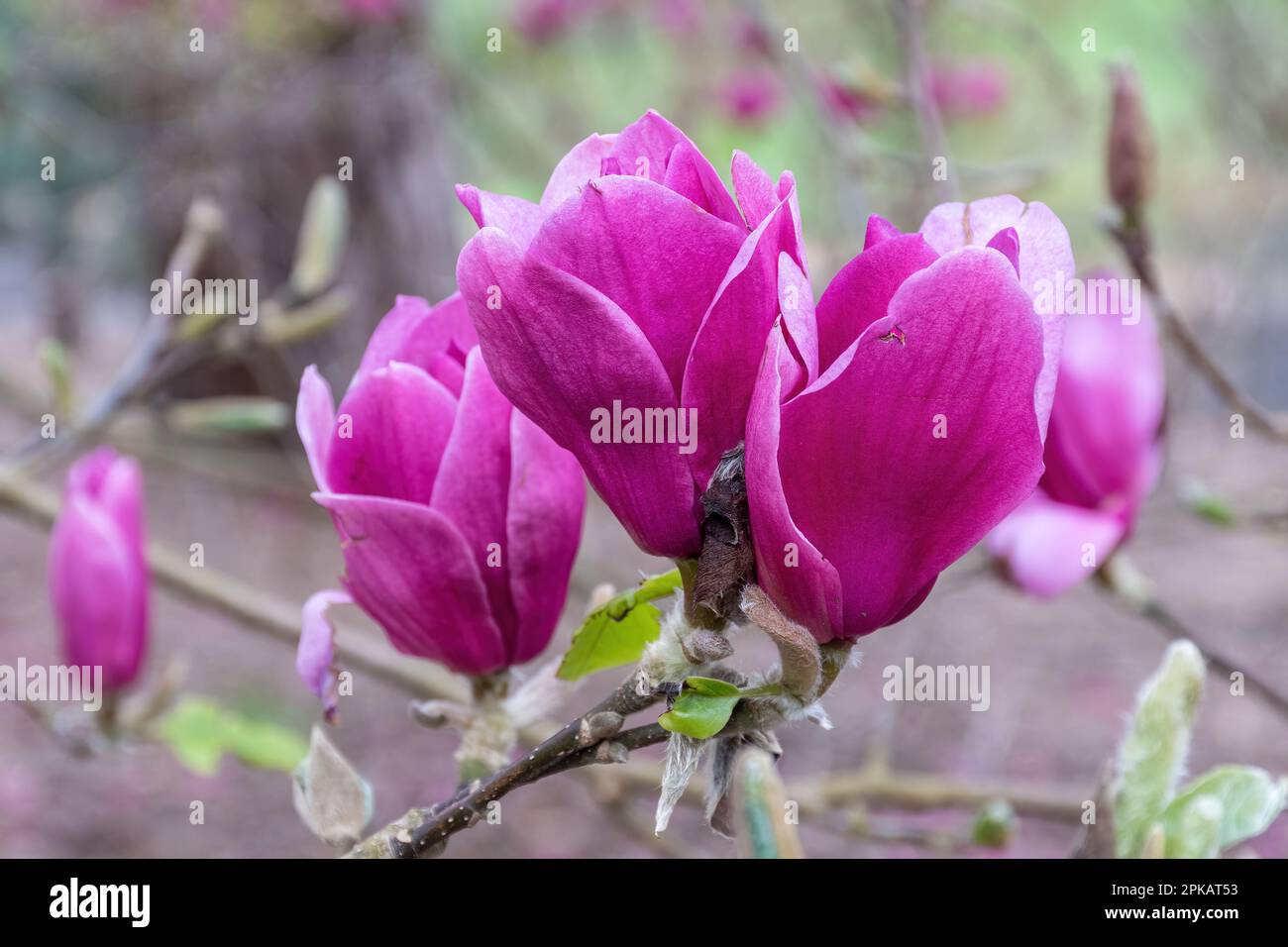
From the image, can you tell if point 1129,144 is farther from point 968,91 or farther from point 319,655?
point 968,91

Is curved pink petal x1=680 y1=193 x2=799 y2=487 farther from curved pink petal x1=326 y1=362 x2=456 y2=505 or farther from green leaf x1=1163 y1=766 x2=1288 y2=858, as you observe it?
green leaf x1=1163 y1=766 x2=1288 y2=858

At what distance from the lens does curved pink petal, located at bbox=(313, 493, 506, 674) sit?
0.51 m

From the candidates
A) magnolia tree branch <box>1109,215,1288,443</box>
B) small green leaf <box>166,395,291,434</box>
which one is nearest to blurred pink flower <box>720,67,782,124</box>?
small green leaf <box>166,395,291,434</box>

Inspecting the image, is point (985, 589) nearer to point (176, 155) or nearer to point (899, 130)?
point (899, 130)

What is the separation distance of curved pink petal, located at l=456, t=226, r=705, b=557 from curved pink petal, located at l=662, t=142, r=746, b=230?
53mm

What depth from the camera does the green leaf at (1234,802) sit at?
600mm

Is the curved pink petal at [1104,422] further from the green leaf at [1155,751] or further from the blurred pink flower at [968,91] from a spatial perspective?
the blurred pink flower at [968,91]

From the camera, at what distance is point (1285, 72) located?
3.30 metres

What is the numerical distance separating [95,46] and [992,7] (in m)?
2.78

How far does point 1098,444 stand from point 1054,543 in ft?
0.35

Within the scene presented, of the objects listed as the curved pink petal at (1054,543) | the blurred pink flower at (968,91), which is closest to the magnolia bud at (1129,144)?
the curved pink petal at (1054,543)

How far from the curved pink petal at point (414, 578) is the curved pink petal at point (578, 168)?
138 mm

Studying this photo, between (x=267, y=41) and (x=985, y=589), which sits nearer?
(x=267, y=41)
